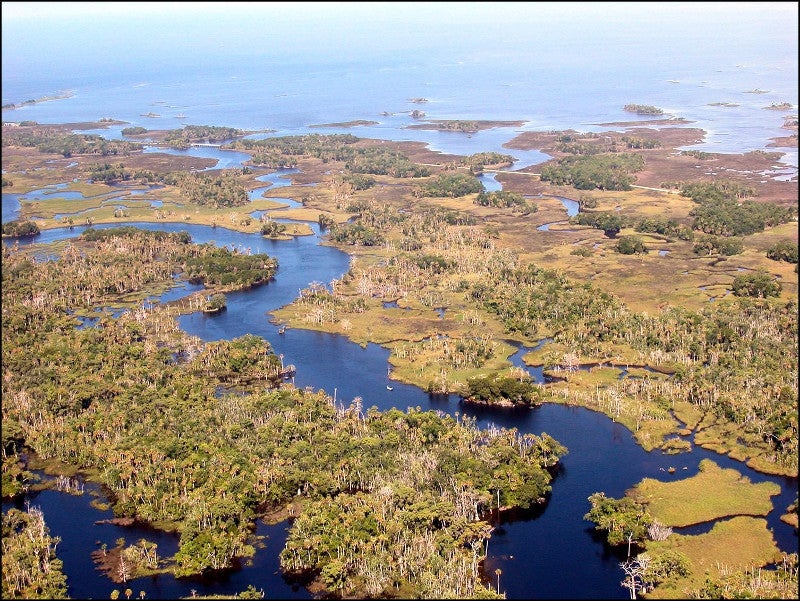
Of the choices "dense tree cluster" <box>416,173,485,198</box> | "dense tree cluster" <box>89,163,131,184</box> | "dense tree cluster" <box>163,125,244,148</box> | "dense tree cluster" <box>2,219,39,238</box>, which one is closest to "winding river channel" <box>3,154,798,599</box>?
"dense tree cluster" <box>2,219,39,238</box>

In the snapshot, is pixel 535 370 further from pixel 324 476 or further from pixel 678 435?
pixel 324 476

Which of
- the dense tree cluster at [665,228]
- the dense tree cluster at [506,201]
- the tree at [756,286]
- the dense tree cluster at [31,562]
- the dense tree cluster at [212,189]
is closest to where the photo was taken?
the dense tree cluster at [31,562]

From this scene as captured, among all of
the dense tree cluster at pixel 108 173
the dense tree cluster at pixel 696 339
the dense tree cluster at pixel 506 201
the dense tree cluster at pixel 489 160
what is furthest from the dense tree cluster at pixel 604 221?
the dense tree cluster at pixel 108 173

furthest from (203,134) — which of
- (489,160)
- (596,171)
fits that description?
(596,171)

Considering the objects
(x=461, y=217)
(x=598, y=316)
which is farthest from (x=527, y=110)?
(x=598, y=316)

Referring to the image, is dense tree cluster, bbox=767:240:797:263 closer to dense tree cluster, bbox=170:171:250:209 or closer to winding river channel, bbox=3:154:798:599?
winding river channel, bbox=3:154:798:599

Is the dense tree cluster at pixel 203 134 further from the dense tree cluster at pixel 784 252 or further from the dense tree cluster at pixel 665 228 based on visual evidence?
the dense tree cluster at pixel 784 252

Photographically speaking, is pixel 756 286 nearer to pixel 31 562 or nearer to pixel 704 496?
pixel 704 496
